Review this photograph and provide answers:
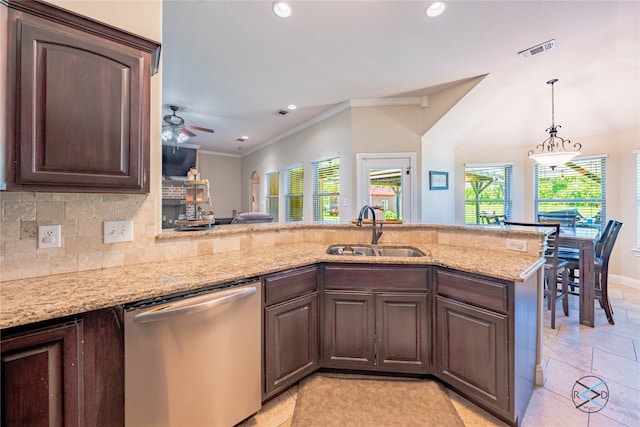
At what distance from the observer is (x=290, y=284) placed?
1.77 m

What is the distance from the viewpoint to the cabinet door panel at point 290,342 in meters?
1.67

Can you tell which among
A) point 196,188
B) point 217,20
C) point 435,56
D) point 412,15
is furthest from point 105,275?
point 435,56

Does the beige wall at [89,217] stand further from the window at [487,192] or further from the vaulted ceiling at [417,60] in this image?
the window at [487,192]

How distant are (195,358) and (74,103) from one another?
51.6 inches

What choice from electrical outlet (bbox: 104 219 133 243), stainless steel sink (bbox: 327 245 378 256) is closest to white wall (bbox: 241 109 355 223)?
stainless steel sink (bbox: 327 245 378 256)

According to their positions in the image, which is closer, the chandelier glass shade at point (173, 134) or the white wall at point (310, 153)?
the white wall at point (310, 153)

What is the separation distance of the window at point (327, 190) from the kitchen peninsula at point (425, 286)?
8.95 ft

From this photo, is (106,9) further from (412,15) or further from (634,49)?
(634,49)

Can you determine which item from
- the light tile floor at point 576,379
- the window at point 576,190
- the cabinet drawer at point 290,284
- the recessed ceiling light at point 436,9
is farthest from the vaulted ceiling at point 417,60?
the light tile floor at point 576,379

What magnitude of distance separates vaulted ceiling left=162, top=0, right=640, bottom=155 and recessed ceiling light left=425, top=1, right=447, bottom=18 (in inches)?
1.8

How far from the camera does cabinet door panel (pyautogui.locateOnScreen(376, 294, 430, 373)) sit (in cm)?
187

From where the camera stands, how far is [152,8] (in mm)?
1621

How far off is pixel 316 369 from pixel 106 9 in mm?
2572

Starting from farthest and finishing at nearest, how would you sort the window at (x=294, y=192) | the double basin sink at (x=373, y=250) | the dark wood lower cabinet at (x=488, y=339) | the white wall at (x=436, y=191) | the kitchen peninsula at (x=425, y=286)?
the window at (x=294, y=192), the white wall at (x=436, y=191), the double basin sink at (x=373, y=250), the dark wood lower cabinet at (x=488, y=339), the kitchen peninsula at (x=425, y=286)
